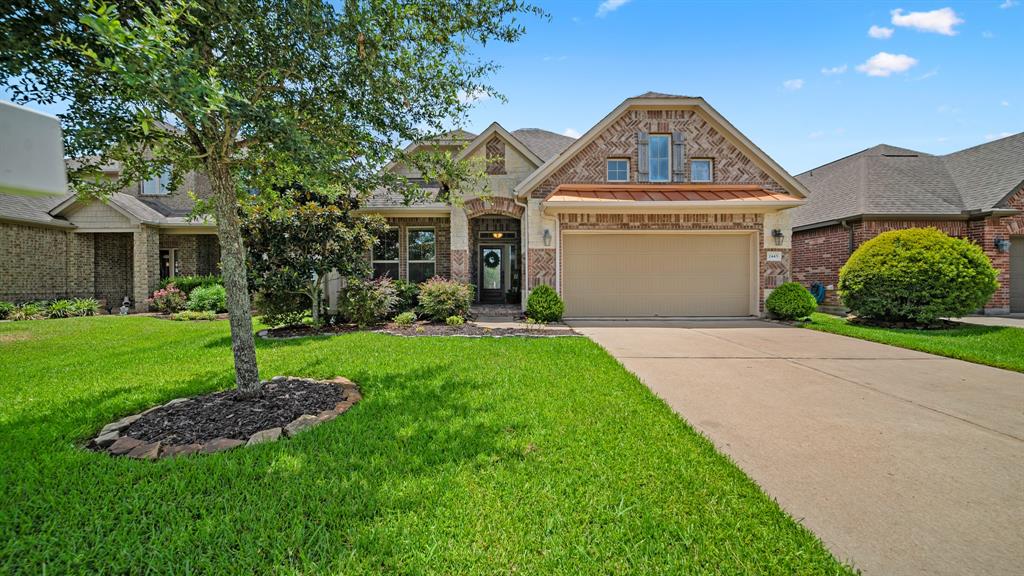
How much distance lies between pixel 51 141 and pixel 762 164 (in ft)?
47.5

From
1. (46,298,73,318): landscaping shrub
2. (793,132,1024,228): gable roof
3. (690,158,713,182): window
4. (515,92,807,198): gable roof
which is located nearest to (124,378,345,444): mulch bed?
(515,92,807,198): gable roof

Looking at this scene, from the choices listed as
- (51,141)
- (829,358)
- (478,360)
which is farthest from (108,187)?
(829,358)

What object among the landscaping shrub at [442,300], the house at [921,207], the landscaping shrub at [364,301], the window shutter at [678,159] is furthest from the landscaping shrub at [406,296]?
the house at [921,207]

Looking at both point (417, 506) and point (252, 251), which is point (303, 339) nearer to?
point (252, 251)

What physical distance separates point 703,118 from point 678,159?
135 centimetres

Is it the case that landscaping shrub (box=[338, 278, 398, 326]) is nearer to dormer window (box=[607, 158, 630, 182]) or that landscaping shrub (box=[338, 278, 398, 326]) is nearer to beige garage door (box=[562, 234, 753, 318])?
beige garage door (box=[562, 234, 753, 318])

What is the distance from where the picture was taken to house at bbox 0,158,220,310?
13234mm

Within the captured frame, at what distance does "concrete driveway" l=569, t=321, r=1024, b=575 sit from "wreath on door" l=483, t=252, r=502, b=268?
830 centimetres

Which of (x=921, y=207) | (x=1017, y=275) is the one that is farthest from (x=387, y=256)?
(x=1017, y=275)

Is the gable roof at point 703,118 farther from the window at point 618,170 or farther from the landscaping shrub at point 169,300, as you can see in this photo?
the landscaping shrub at point 169,300

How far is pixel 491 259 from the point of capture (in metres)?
15.2

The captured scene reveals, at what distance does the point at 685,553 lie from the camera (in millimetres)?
2395

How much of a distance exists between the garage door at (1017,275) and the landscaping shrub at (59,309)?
2896 centimetres

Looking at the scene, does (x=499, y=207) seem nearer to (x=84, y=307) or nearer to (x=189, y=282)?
(x=189, y=282)
